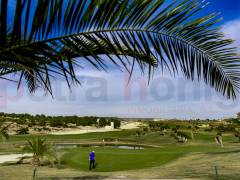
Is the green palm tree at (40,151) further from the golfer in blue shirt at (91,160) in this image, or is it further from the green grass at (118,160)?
the golfer in blue shirt at (91,160)

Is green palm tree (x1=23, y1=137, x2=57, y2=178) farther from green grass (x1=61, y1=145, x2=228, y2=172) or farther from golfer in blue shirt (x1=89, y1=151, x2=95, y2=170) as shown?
golfer in blue shirt (x1=89, y1=151, x2=95, y2=170)

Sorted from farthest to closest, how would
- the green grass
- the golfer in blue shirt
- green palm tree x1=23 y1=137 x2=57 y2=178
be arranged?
the green grass → green palm tree x1=23 y1=137 x2=57 y2=178 → the golfer in blue shirt

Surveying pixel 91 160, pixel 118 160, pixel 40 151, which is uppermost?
pixel 40 151

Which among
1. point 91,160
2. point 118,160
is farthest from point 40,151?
point 118,160

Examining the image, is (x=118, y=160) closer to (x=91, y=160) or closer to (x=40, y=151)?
(x=91, y=160)

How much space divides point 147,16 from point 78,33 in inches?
37.3

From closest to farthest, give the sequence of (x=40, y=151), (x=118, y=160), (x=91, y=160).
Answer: (x=40, y=151)
(x=91, y=160)
(x=118, y=160)

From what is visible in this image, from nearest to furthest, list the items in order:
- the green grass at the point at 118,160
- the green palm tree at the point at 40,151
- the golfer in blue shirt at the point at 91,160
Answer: the golfer in blue shirt at the point at 91,160
the green palm tree at the point at 40,151
the green grass at the point at 118,160

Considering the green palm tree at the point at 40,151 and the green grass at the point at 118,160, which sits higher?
the green palm tree at the point at 40,151

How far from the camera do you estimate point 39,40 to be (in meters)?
5.42

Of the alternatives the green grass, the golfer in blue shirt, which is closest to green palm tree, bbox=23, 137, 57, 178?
the green grass

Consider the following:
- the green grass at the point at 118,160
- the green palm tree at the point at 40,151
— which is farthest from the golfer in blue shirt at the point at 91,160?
the green palm tree at the point at 40,151

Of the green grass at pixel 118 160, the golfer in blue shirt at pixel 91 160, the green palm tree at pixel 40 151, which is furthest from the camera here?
the green grass at pixel 118 160

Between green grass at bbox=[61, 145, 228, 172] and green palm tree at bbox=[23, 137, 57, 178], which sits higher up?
green palm tree at bbox=[23, 137, 57, 178]
